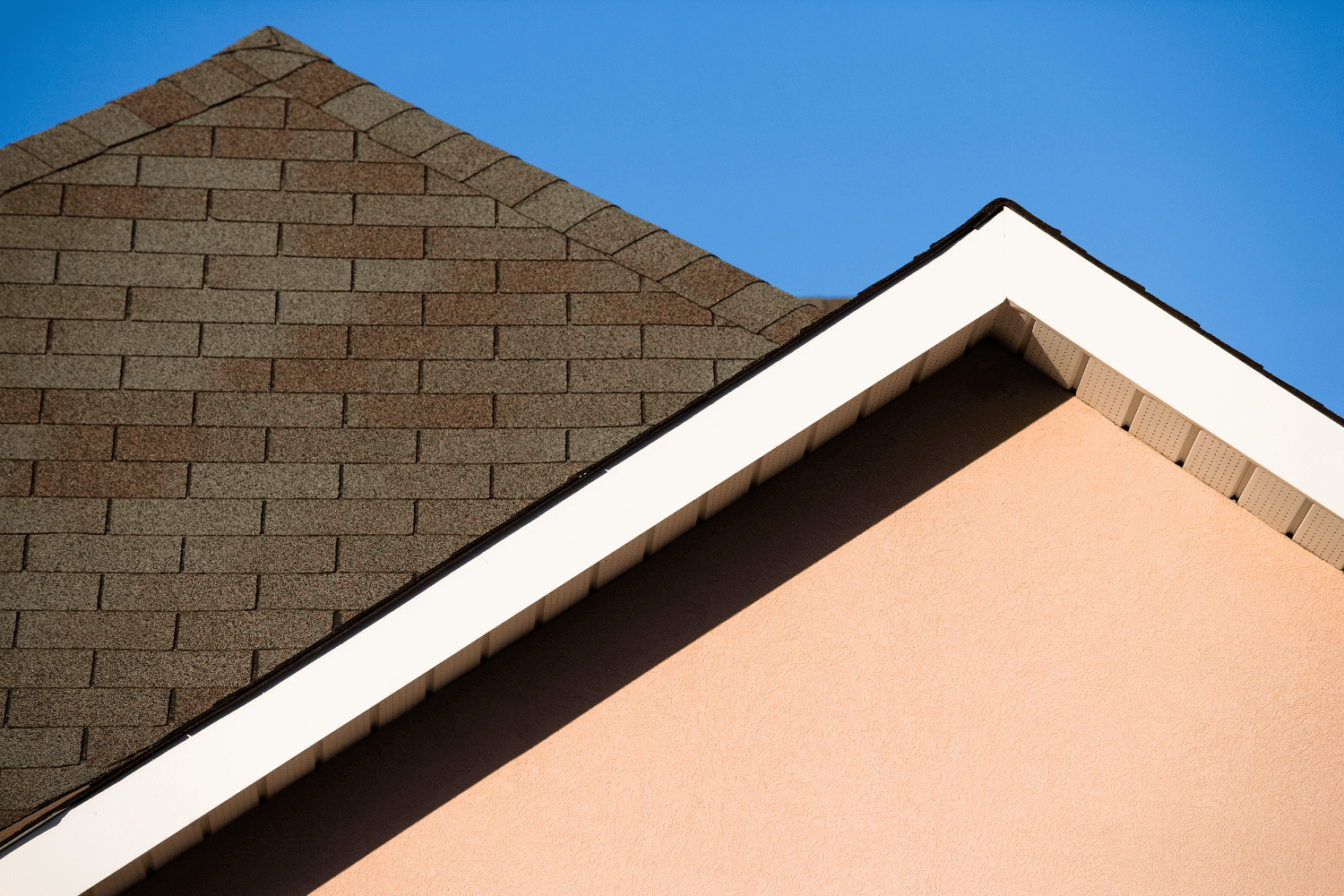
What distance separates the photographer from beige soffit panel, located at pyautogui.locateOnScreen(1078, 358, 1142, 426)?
165 inches

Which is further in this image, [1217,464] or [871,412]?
[871,412]

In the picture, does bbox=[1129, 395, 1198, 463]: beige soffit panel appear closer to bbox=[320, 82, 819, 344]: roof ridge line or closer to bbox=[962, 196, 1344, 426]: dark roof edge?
bbox=[962, 196, 1344, 426]: dark roof edge

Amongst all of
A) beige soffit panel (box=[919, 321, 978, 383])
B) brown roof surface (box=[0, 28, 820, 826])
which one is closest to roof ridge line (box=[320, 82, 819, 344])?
brown roof surface (box=[0, 28, 820, 826])

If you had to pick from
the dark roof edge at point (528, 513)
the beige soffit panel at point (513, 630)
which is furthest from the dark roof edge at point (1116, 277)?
the beige soffit panel at point (513, 630)

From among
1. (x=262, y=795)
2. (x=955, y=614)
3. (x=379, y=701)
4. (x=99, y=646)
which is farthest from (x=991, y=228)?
(x=99, y=646)

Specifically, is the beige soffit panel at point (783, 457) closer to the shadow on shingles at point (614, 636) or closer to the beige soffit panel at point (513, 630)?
the shadow on shingles at point (614, 636)

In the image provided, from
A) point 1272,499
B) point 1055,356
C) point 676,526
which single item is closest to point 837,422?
point 676,526

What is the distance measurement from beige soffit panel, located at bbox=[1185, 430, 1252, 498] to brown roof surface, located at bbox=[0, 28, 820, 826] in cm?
252

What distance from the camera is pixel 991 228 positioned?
418cm

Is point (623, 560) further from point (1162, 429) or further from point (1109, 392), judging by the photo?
point (1162, 429)

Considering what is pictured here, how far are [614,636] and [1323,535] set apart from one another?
7.92ft

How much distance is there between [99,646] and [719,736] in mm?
2897

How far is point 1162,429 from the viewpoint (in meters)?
4.22

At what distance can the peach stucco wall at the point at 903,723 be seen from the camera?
12.8ft
